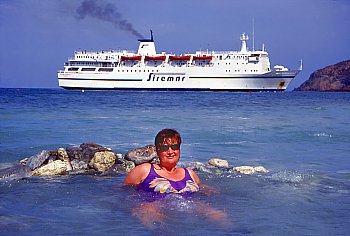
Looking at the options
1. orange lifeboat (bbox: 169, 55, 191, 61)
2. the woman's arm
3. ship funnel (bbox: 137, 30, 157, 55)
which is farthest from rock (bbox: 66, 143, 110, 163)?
ship funnel (bbox: 137, 30, 157, 55)

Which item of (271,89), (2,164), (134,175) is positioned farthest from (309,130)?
(271,89)

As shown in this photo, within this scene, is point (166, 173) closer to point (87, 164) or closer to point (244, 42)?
point (87, 164)

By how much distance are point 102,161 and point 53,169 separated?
72 centimetres

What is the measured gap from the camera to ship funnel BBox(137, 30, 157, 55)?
70812mm

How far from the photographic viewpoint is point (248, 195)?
5371mm

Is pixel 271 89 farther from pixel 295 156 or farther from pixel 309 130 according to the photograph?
pixel 295 156

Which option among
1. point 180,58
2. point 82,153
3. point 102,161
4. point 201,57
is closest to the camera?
point 102,161

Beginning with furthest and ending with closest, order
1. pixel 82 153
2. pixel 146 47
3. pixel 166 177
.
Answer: pixel 146 47
pixel 82 153
pixel 166 177

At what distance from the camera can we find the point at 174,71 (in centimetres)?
6638

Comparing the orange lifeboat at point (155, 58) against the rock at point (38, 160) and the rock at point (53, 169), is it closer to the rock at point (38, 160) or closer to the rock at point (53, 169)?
the rock at point (38, 160)

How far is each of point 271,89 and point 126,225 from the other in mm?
64221

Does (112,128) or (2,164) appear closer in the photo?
(2,164)

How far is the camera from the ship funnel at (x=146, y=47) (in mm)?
70812

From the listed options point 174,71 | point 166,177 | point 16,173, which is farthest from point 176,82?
point 166,177
